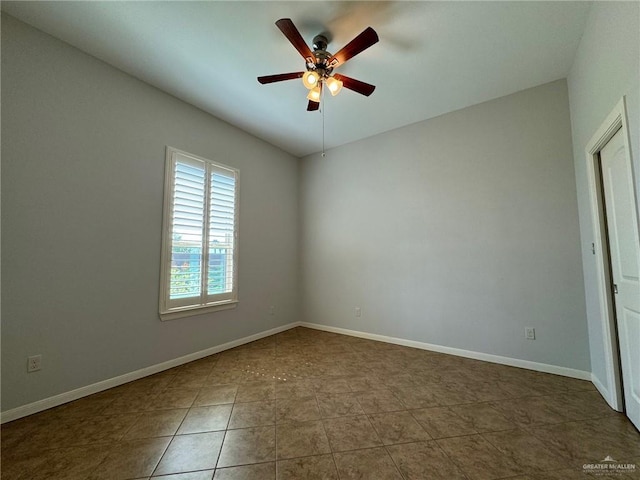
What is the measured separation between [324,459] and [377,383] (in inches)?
42.9

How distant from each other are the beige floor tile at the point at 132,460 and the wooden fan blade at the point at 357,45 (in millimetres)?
3030

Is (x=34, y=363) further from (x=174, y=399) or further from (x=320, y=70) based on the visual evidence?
(x=320, y=70)

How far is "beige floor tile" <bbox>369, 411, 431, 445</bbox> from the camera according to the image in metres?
1.70

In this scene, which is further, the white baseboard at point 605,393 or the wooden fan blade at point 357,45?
the white baseboard at point 605,393

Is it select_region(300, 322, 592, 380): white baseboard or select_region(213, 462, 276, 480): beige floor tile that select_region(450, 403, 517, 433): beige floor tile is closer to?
select_region(300, 322, 592, 380): white baseboard

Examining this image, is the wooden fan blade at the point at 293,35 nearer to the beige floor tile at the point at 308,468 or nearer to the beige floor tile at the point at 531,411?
the beige floor tile at the point at 308,468

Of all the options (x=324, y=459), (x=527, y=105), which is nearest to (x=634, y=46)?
(x=527, y=105)

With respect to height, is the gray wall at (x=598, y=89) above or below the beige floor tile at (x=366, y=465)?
above

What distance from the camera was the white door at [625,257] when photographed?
1.70 m

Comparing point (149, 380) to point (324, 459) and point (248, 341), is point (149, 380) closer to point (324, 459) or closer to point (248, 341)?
point (248, 341)

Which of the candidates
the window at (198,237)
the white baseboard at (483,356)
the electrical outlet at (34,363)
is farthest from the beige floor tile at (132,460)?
the white baseboard at (483,356)

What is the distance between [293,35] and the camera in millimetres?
1842

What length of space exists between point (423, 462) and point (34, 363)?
9.54 feet

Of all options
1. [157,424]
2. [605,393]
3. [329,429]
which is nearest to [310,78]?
[329,429]
